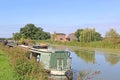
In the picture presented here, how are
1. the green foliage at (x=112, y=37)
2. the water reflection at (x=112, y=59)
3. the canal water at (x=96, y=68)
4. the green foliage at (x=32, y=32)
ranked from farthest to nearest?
the green foliage at (x=32, y=32) → the green foliage at (x=112, y=37) → the water reflection at (x=112, y=59) → the canal water at (x=96, y=68)

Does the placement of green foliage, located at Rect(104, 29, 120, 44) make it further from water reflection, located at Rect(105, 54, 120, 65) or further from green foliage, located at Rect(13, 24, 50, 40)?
green foliage, located at Rect(13, 24, 50, 40)

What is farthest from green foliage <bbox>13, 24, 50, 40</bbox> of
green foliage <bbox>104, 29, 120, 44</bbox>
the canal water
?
the canal water

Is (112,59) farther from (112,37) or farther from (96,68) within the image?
(112,37)

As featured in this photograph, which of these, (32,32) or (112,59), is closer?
(112,59)

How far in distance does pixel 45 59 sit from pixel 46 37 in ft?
280

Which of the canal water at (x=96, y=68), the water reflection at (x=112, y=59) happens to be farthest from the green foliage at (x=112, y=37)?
the canal water at (x=96, y=68)

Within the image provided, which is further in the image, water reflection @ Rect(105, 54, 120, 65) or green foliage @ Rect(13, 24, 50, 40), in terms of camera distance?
green foliage @ Rect(13, 24, 50, 40)

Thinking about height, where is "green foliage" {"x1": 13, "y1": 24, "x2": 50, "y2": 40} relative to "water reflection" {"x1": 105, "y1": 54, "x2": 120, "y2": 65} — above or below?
above

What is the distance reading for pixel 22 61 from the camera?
13148 mm

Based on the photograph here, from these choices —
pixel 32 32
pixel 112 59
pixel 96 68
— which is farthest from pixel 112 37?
pixel 32 32

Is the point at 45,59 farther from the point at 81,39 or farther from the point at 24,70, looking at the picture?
the point at 81,39

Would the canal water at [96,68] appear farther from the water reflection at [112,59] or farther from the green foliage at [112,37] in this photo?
the green foliage at [112,37]

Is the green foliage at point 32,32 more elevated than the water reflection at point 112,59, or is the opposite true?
the green foliage at point 32,32

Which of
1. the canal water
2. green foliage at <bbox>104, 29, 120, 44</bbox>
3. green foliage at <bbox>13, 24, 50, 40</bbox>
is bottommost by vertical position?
the canal water
